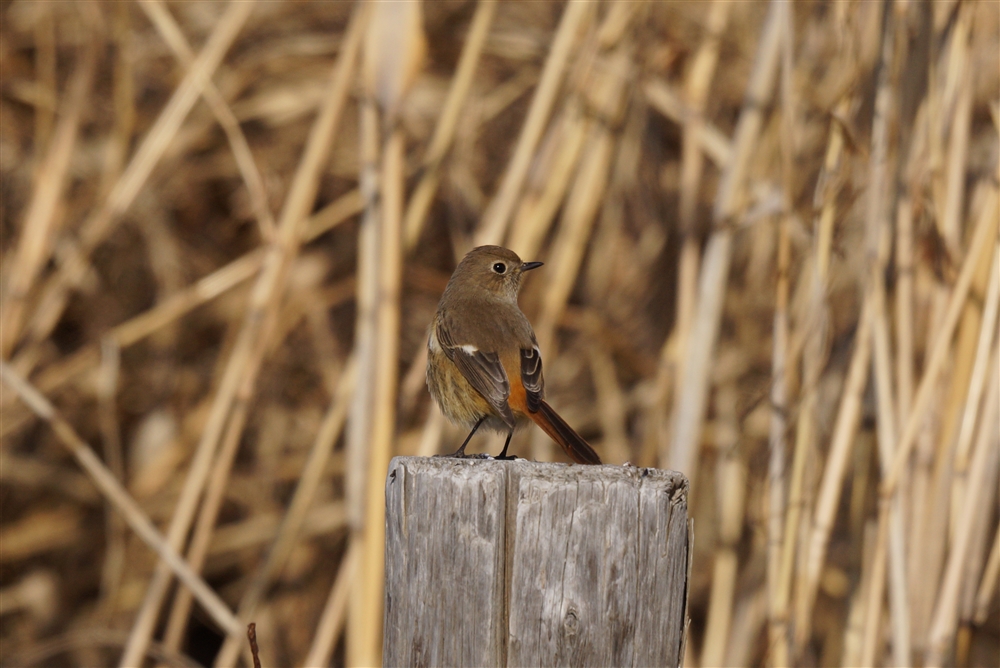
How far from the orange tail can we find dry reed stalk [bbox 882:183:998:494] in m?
1.03

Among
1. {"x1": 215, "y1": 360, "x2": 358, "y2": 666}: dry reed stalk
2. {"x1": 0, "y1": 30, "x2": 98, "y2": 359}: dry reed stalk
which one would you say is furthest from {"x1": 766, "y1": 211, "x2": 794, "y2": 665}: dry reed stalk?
{"x1": 0, "y1": 30, "x2": 98, "y2": 359}: dry reed stalk

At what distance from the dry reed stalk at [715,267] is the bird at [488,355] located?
0.60 meters

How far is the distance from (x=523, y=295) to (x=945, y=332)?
2714 mm

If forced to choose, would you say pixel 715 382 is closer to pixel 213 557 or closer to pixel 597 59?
pixel 597 59

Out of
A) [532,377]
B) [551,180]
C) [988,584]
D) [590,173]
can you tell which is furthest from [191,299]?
[988,584]

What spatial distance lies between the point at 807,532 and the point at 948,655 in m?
0.48

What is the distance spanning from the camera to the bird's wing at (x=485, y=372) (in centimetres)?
259

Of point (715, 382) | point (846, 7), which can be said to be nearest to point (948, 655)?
point (846, 7)

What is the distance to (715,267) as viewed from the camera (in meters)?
3.30

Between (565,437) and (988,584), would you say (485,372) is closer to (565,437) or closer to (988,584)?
(565,437)

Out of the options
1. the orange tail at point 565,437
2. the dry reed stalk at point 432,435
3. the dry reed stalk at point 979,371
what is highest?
the dry reed stalk at point 979,371

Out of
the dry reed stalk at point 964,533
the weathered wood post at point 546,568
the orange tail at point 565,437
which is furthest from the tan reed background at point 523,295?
the weathered wood post at point 546,568

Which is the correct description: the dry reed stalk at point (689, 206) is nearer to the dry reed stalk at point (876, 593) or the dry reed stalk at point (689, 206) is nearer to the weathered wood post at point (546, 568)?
the dry reed stalk at point (876, 593)

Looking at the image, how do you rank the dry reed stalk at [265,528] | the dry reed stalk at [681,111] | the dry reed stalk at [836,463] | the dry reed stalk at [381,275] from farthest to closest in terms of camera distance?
1. the dry reed stalk at [265,528]
2. the dry reed stalk at [681,111]
3. the dry reed stalk at [381,275]
4. the dry reed stalk at [836,463]
